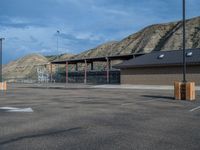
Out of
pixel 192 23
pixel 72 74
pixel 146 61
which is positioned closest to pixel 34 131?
pixel 146 61

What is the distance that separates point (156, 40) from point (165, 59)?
282 feet

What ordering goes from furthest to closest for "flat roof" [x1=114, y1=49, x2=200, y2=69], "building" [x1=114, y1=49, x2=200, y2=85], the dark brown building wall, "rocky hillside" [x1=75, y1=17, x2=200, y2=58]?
"rocky hillside" [x1=75, y1=17, x2=200, y2=58] → "flat roof" [x1=114, y1=49, x2=200, y2=69] → "building" [x1=114, y1=49, x2=200, y2=85] → the dark brown building wall

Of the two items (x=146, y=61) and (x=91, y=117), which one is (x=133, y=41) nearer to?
(x=146, y=61)

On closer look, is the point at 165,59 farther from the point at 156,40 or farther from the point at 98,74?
the point at 156,40

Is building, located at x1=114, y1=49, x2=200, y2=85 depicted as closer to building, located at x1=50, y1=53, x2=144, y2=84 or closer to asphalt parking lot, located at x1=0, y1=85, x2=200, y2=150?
building, located at x1=50, y1=53, x2=144, y2=84

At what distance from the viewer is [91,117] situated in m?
13.3

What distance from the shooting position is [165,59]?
5088 centimetres

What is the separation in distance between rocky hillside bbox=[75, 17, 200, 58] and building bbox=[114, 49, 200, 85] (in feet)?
204

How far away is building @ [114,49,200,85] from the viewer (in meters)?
46.2

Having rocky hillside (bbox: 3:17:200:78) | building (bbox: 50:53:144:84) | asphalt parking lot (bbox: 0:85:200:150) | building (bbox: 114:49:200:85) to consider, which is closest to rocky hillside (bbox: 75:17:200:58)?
rocky hillside (bbox: 3:17:200:78)

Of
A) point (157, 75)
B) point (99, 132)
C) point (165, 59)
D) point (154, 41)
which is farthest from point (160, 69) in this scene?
point (154, 41)

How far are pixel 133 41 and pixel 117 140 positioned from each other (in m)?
137

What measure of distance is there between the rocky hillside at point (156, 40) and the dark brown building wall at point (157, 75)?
206ft

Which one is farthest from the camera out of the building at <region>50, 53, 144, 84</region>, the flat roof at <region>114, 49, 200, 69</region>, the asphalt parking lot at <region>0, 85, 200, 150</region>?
the building at <region>50, 53, 144, 84</region>
